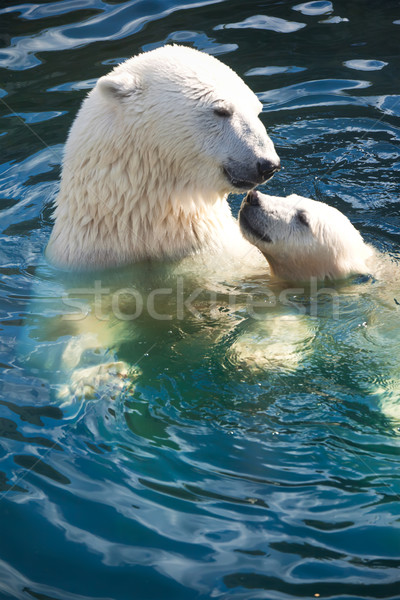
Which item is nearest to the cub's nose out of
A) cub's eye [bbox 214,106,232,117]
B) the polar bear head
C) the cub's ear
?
the polar bear head

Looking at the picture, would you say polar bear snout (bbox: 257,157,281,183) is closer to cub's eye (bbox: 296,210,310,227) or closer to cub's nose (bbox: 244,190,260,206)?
cub's nose (bbox: 244,190,260,206)

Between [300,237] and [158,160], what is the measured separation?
88 cm

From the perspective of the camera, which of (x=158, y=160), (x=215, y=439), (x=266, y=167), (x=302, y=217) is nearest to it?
(x=215, y=439)

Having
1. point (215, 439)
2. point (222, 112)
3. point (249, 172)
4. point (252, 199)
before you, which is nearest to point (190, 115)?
point (222, 112)

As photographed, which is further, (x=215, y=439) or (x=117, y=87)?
(x=117, y=87)

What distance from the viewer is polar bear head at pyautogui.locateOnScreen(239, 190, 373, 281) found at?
3.97 meters

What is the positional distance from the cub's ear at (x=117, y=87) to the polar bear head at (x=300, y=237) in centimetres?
84

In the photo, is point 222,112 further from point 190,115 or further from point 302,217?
point 302,217

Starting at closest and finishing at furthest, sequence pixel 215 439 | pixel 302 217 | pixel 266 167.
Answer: pixel 215 439, pixel 266 167, pixel 302 217

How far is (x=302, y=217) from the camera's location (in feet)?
13.3

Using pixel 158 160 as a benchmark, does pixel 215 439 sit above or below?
below

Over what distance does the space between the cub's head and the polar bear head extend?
20 cm

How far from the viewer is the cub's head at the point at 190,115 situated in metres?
3.77

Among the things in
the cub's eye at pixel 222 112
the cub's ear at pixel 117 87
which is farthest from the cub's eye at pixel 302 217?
the cub's ear at pixel 117 87
